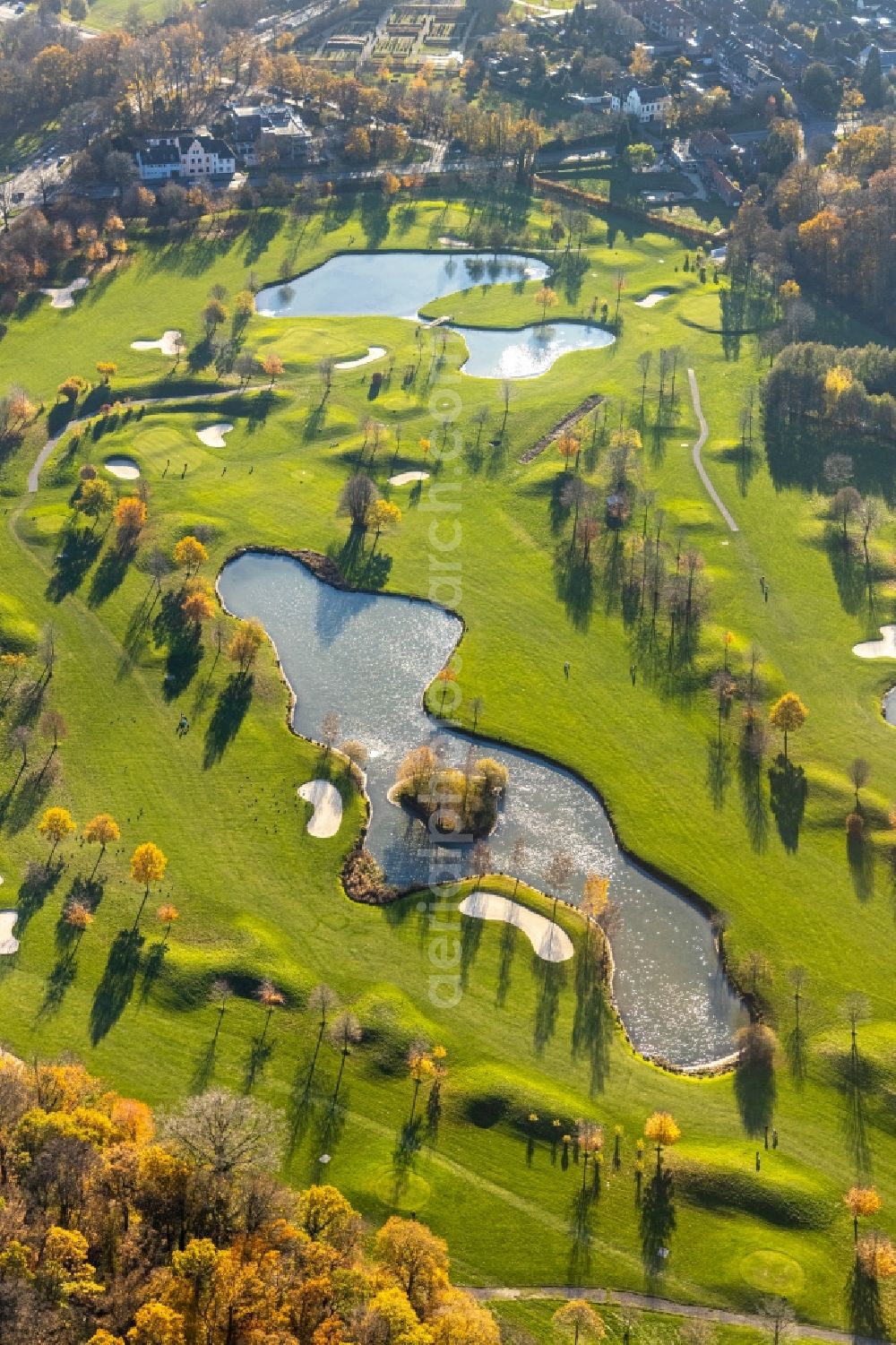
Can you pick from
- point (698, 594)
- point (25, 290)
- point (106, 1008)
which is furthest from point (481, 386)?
point (106, 1008)

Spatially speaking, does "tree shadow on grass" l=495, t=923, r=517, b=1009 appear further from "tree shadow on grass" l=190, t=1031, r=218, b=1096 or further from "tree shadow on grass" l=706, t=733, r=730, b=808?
"tree shadow on grass" l=706, t=733, r=730, b=808

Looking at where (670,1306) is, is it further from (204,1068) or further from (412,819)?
(412,819)

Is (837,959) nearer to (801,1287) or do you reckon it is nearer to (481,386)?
(801,1287)

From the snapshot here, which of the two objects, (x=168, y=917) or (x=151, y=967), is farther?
(x=168, y=917)

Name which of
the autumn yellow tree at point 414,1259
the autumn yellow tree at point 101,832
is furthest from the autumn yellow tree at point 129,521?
the autumn yellow tree at point 414,1259

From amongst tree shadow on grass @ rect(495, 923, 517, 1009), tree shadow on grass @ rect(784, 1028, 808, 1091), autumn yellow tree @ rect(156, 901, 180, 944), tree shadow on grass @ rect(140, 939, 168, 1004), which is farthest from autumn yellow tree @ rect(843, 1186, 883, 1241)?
autumn yellow tree @ rect(156, 901, 180, 944)

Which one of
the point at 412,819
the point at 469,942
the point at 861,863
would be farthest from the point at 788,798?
the point at 412,819
